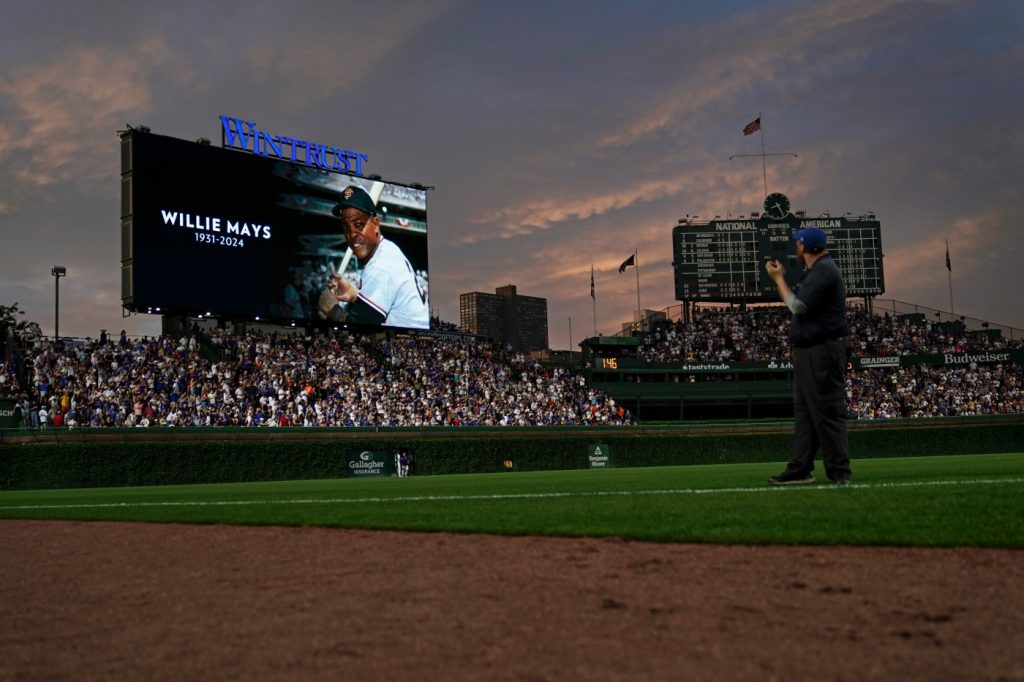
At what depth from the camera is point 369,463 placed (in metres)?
31.3

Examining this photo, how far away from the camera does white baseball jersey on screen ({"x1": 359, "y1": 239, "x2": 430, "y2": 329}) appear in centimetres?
4281

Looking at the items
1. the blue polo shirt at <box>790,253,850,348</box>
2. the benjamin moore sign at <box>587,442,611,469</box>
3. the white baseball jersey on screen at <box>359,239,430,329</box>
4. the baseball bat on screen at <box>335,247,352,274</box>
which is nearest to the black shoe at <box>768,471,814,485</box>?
the blue polo shirt at <box>790,253,850,348</box>

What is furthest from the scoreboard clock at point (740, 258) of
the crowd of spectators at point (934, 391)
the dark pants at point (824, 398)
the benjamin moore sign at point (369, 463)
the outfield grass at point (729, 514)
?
the dark pants at point (824, 398)

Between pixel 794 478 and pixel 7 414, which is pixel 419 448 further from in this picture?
pixel 794 478

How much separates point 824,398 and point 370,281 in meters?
36.7

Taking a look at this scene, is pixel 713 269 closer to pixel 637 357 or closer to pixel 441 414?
pixel 637 357

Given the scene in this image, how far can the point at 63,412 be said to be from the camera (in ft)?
92.1

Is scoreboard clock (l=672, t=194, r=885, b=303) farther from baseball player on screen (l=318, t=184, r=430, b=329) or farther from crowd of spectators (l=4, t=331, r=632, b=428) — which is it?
baseball player on screen (l=318, t=184, r=430, b=329)

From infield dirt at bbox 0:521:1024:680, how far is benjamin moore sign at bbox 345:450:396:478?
2544cm

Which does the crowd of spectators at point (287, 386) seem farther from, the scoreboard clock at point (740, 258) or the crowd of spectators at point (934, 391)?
the scoreboard clock at point (740, 258)

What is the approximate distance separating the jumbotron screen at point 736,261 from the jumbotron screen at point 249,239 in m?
24.2

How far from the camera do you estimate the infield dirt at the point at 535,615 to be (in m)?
2.92

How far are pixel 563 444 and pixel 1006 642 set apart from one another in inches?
1267

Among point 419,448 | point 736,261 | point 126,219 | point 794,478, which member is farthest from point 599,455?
point 736,261
